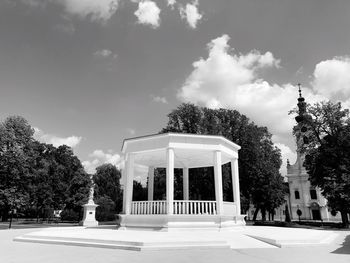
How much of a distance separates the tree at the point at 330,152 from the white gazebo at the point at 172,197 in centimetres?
1543

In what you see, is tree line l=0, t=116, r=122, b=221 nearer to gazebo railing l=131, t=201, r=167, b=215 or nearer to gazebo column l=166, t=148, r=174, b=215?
gazebo railing l=131, t=201, r=167, b=215

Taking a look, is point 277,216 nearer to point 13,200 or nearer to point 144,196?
point 144,196

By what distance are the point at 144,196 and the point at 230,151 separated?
1247 inches

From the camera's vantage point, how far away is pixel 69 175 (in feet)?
145

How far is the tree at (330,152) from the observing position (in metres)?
27.7

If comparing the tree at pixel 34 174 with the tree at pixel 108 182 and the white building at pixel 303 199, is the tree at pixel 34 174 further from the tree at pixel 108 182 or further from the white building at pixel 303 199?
the white building at pixel 303 199

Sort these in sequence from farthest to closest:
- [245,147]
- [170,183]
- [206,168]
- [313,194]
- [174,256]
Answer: [313,194]
[245,147]
[206,168]
[170,183]
[174,256]

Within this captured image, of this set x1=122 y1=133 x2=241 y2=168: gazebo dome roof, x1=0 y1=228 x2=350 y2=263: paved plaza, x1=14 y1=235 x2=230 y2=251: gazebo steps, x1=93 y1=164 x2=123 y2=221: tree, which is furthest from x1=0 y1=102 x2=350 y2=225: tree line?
x1=0 y1=228 x2=350 y2=263: paved plaza

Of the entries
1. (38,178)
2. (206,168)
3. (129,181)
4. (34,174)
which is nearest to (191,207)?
(129,181)

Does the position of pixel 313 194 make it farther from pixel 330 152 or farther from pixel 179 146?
pixel 179 146

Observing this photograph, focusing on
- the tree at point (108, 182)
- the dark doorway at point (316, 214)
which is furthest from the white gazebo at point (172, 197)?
the dark doorway at point (316, 214)

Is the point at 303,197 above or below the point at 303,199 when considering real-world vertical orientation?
above

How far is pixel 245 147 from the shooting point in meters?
36.7

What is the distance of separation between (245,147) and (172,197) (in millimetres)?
23556
